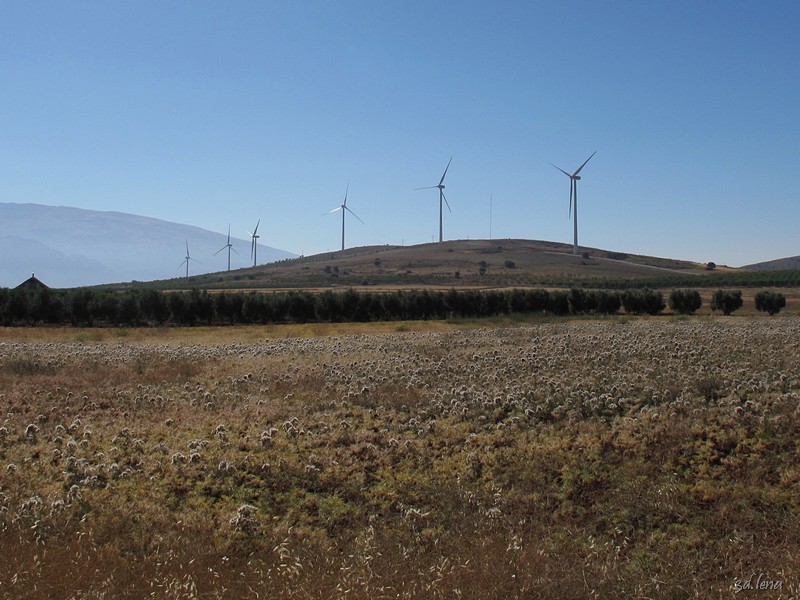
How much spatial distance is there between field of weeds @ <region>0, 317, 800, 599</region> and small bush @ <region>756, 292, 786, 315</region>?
176ft

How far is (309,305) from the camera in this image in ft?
215

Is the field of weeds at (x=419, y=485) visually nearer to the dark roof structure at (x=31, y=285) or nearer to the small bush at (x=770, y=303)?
the small bush at (x=770, y=303)

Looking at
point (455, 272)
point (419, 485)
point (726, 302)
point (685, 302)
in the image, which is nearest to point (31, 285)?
point (685, 302)

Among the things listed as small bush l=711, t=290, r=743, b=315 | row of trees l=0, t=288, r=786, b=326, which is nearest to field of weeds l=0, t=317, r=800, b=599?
row of trees l=0, t=288, r=786, b=326

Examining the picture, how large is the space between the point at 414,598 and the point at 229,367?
17552mm

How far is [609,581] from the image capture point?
24.0ft

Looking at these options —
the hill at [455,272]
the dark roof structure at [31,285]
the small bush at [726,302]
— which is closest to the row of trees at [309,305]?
the small bush at [726,302]

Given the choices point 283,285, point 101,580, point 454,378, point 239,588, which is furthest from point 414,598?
point 283,285

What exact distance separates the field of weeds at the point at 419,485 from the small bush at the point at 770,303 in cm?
5363

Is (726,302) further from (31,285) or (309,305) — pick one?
(31,285)

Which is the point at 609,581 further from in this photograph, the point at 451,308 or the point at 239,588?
the point at 451,308

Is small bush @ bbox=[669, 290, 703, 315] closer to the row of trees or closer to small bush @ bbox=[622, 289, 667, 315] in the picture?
the row of trees

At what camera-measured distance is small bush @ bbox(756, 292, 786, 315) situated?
215 feet

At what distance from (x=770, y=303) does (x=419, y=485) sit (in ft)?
216
